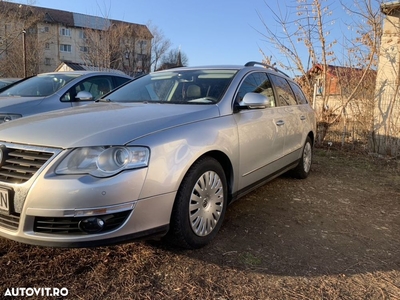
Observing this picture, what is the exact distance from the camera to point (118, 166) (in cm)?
201

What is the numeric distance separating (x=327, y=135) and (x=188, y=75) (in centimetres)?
636

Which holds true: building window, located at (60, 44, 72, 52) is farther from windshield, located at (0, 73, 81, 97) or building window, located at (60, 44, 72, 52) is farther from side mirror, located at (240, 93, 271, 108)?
side mirror, located at (240, 93, 271, 108)

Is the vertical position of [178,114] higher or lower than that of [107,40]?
lower

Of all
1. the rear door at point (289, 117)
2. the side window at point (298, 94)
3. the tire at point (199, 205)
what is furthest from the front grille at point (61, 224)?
the side window at point (298, 94)

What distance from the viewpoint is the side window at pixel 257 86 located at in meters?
3.25

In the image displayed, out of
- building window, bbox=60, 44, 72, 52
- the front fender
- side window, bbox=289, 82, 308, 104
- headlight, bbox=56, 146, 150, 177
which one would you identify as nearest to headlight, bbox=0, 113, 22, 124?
headlight, bbox=56, 146, 150, 177

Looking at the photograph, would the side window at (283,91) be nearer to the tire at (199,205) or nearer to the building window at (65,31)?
the tire at (199,205)

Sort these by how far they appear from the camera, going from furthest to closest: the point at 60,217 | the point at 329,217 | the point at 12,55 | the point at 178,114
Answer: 1. the point at 12,55
2. the point at 329,217
3. the point at 178,114
4. the point at 60,217

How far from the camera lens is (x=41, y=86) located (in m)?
5.50

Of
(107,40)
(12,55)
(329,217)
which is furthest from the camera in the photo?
(12,55)

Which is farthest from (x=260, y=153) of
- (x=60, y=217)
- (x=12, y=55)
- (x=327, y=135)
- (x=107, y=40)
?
(x=12, y=55)

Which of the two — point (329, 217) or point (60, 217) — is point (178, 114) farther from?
point (329, 217)

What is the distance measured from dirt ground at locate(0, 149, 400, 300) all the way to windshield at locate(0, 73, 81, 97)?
3383 millimetres

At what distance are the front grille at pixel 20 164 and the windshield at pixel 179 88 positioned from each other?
54.9 inches
